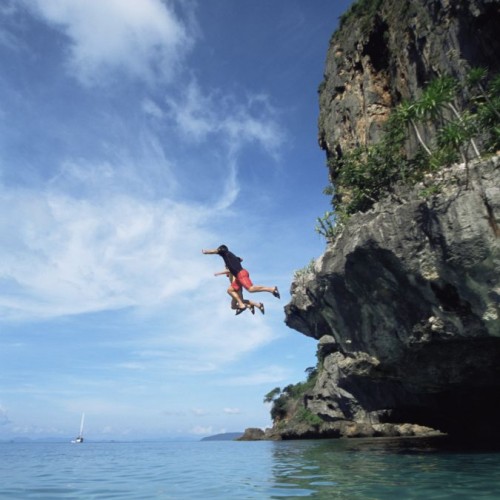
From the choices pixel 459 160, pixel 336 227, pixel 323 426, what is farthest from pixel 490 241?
pixel 323 426

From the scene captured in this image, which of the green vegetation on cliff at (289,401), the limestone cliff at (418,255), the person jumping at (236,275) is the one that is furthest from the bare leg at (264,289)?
the green vegetation on cliff at (289,401)

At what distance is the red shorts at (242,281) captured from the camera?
13953 mm

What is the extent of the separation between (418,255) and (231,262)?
657 cm

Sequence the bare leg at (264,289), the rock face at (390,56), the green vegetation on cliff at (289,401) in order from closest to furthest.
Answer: the bare leg at (264,289) < the rock face at (390,56) < the green vegetation on cliff at (289,401)

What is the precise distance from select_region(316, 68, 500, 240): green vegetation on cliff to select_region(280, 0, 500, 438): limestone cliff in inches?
44.1

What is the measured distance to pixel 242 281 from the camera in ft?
45.9

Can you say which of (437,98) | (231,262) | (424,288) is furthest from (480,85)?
(231,262)

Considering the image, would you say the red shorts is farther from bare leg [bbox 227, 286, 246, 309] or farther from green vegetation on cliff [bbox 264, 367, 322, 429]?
green vegetation on cliff [bbox 264, 367, 322, 429]

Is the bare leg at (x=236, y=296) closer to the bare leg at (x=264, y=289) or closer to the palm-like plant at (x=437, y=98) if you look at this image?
the bare leg at (x=264, y=289)

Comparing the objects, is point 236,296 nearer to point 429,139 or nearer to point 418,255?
point 418,255

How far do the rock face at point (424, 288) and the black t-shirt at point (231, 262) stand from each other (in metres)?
5.46

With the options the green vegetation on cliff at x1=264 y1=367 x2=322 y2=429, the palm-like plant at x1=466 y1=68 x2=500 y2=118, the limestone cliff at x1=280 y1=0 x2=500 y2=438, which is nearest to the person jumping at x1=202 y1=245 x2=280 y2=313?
the limestone cliff at x1=280 y1=0 x2=500 y2=438

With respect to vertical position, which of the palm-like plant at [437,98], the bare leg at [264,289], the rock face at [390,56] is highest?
the rock face at [390,56]

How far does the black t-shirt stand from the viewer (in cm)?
1408
